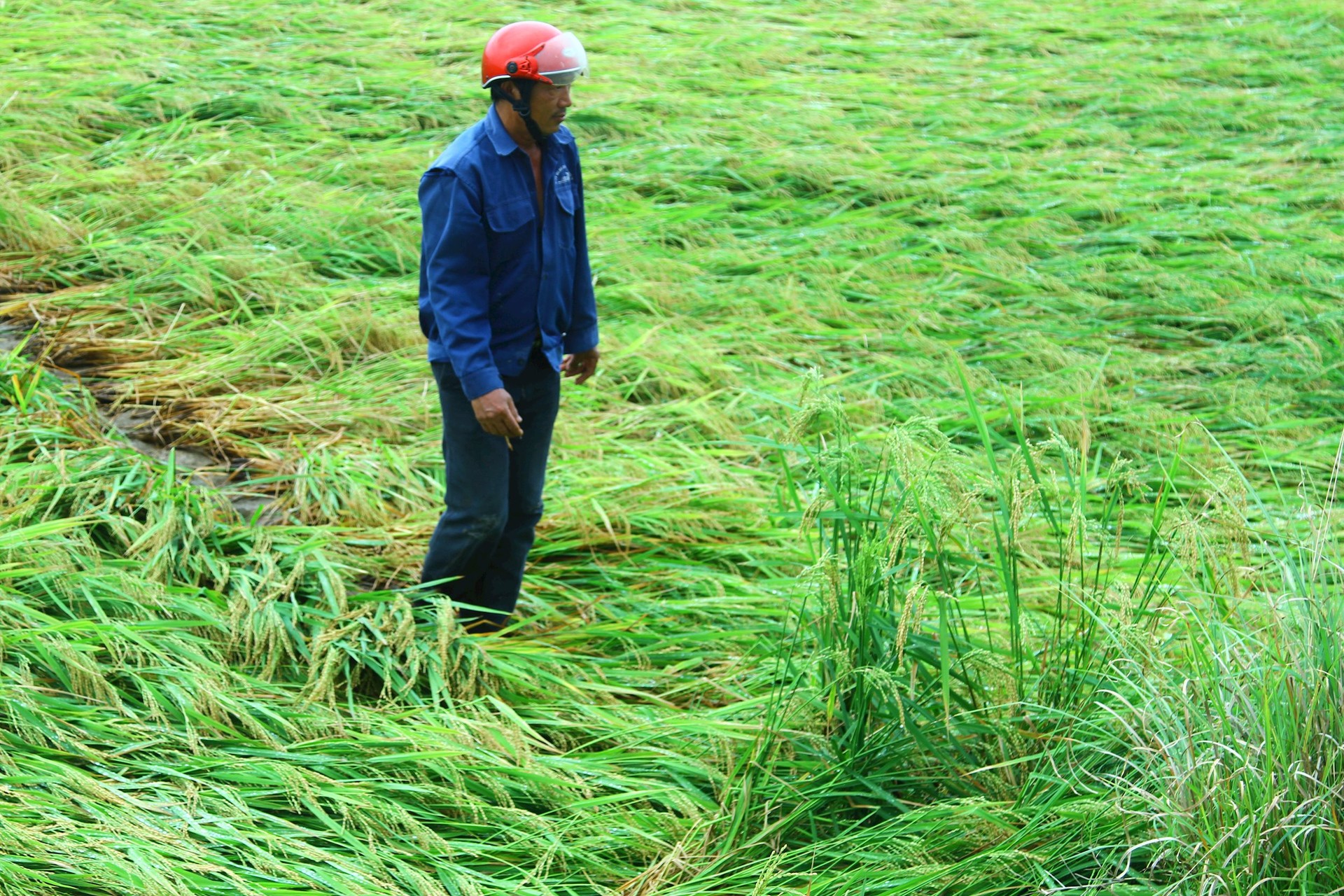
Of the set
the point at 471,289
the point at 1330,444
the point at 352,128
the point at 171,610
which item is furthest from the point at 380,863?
the point at 352,128

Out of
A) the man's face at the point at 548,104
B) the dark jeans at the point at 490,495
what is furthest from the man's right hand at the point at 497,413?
the man's face at the point at 548,104

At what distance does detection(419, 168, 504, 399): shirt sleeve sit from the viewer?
2.53 metres

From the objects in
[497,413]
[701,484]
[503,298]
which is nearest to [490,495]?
[497,413]

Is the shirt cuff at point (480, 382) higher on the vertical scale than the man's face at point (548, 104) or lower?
lower

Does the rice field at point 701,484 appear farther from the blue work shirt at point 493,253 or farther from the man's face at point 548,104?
the man's face at point 548,104

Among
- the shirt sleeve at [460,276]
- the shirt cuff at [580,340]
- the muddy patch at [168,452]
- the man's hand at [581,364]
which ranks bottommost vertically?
the muddy patch at [168,452]

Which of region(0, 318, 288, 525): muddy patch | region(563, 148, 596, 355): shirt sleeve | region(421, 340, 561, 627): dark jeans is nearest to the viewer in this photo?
region(421, 340, 561, 627): dark jeans

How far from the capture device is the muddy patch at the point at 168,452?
3.28 metres

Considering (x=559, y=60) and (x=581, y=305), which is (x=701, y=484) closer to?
(x=581, y=305)

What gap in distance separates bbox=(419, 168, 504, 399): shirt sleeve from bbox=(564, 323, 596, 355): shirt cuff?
1.10ft

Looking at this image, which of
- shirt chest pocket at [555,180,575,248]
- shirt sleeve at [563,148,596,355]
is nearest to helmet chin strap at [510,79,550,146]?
shirt chest pocket at [555,180,575,248]

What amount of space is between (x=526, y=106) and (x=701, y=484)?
1329mm

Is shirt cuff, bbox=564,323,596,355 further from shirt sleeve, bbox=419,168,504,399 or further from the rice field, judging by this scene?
the rice field

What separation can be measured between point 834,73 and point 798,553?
16.0ft
